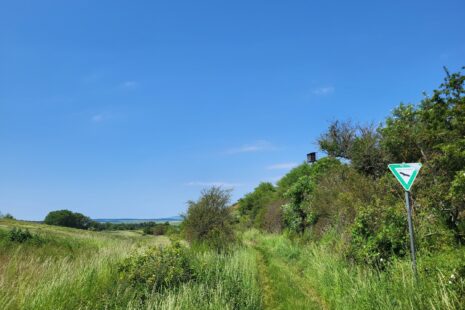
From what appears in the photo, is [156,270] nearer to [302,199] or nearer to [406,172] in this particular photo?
[406,172]

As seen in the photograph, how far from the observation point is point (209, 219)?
18656 mm

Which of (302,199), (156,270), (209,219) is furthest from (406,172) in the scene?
(302,199)

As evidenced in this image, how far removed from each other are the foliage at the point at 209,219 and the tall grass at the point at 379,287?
6.50m

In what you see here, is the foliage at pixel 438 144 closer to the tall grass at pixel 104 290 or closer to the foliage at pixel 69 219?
the tall grass at pixel 104 290

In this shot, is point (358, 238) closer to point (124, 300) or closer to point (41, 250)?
point (124, 300)

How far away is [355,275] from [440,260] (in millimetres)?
2525

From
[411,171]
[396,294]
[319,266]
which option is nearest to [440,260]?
[396,294]

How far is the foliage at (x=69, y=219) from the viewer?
55.3 m

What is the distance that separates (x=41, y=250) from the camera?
1402cm

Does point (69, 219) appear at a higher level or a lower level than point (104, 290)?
higher

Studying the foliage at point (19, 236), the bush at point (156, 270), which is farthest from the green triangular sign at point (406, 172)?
the foliage at point (19, 236)

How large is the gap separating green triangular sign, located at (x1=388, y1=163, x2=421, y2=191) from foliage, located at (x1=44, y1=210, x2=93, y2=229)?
55.3 meters

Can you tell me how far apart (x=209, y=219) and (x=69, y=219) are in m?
47.4

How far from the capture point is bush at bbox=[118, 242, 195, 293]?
918cm
